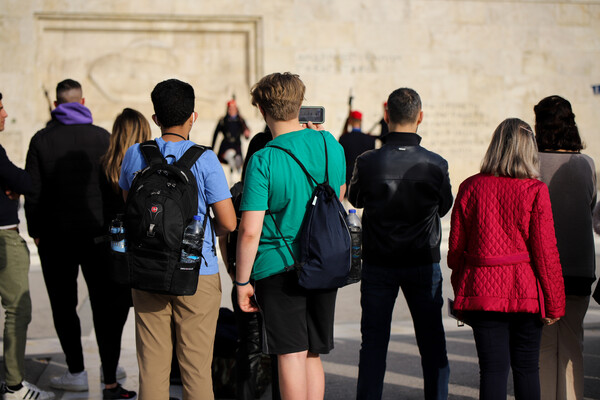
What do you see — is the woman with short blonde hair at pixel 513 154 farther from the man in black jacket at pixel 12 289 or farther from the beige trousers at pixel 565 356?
the man in black jacket at pixel 12 289

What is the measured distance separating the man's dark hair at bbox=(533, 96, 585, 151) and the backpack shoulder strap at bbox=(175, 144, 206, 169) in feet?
6.04

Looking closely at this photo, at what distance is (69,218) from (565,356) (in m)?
2.96

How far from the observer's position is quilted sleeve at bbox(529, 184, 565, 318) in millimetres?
3307

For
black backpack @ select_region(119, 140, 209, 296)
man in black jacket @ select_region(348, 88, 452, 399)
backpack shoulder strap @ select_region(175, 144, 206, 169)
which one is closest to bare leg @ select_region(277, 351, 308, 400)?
black backpack @ select_region(119, 140, 209, 296)

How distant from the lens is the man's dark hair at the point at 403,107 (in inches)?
150

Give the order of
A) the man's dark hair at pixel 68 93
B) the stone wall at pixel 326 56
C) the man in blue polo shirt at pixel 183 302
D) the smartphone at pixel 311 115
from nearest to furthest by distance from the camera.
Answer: the man in blue polo shirt at pixel 183 302 < the smartphone at pixel 311 115 < the man's dark hair at pixel 68 93 < the stone wall at pixel 326 56

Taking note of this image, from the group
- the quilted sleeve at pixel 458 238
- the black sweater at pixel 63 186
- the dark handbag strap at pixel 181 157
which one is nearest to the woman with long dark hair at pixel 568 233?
the quilted sleeve at pixel 458 238

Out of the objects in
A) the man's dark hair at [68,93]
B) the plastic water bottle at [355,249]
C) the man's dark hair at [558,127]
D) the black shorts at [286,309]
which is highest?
the man's dark hair at [68,93]

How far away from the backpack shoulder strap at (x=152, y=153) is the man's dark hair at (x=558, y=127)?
200cm

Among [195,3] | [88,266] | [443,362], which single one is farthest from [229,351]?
[195,3]

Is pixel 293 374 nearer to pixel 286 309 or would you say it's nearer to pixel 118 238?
pixel 286 309

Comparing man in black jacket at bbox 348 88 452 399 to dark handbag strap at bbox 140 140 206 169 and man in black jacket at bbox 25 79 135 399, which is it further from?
man in black jacket at bbox 25 79 135 399

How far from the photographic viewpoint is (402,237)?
3740 mm

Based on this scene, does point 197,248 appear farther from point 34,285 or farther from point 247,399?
point 34,285
